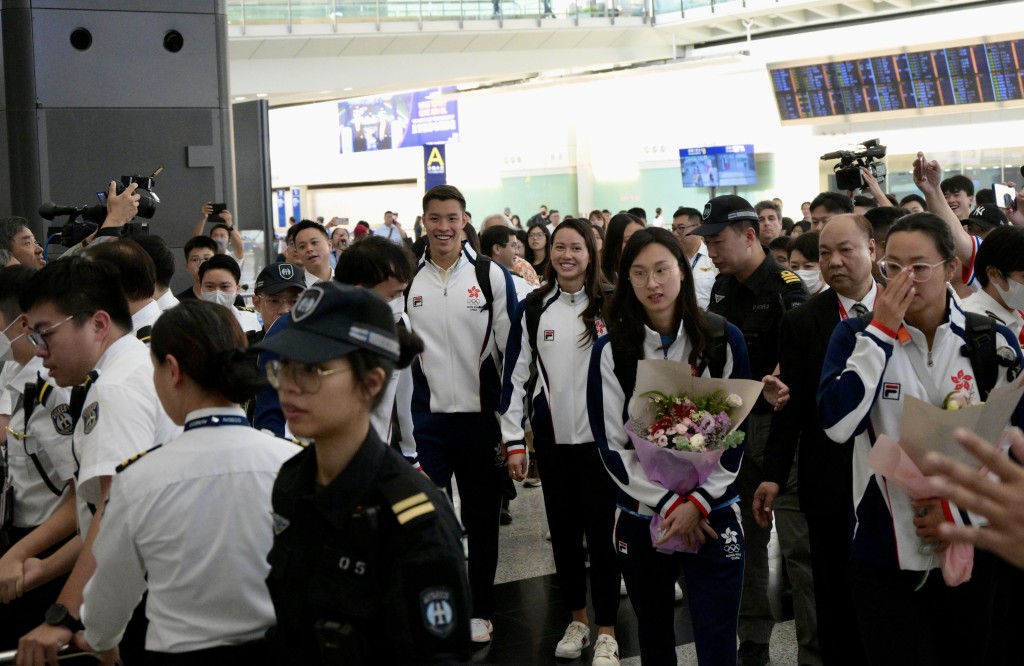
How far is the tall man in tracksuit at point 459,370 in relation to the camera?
4801 millimetres

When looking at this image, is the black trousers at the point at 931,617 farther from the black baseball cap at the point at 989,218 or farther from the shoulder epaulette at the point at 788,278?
the black baseball cap at the point at 989,218

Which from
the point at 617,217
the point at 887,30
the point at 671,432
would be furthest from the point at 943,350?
the point at 887,30

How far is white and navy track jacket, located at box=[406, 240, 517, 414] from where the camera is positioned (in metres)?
4.81

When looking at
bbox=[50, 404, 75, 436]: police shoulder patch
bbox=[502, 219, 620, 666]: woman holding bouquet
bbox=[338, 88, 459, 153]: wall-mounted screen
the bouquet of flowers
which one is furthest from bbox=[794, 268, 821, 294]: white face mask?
bbox=[338, 88, 459, 153]: wall-mounted screen

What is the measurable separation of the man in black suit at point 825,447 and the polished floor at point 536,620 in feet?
2.28

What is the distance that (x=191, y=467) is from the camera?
2156 millimetres

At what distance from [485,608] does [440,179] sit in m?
11.9

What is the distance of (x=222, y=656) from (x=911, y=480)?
1693 millimetres

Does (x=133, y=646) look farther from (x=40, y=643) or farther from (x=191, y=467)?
(x=191, y=467)

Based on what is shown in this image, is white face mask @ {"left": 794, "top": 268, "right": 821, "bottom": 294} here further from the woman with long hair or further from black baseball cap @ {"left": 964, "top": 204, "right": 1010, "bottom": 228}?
black baseball cap @ {"left": 964, "top": 204, "right": 1010, "bottom": 228}

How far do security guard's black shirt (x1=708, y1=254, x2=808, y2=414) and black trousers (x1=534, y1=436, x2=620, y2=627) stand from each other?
0.74 meters

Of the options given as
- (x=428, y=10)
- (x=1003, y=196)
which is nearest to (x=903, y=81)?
(x=428, y=10)

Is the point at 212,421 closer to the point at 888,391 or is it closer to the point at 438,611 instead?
the point at 438,611

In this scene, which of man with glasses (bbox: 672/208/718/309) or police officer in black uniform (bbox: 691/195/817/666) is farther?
man with glasses (bbox: 672/208/718/309)
